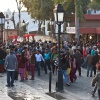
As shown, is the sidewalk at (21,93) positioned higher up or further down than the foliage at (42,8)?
further down

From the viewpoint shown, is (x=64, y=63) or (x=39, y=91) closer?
(x=39, y=91)

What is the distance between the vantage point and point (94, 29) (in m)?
46.9

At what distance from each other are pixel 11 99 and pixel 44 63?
1026cm

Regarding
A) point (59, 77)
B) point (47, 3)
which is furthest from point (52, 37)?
point (59, 77)

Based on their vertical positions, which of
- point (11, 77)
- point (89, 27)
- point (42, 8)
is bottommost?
point (11, 77)

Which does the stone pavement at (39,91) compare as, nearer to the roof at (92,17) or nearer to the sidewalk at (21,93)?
the sidewalk at (21,93)

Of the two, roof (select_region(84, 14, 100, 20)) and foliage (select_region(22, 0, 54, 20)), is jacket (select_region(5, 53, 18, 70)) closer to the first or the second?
roof (select_region(84, 14, 100, 20))

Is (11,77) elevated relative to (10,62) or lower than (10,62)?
lower

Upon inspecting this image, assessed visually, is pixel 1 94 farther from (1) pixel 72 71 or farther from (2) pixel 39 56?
(2) pixel 39 56

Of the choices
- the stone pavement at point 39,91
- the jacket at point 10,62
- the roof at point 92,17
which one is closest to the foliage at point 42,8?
the roof at point 92,17

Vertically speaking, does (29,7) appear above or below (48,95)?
above

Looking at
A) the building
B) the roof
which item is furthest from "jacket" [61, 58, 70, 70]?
the roof

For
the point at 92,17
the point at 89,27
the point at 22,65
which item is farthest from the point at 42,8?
the point at 22,65

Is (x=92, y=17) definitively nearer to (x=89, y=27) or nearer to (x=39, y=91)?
(x=89, y=27)
